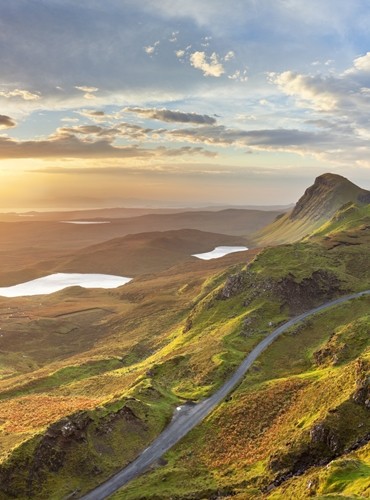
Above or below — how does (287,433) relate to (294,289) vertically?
below

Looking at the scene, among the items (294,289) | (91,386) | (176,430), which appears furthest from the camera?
(294,289)

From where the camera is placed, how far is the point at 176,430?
55.6m

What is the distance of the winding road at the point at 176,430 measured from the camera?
4556 centimetres

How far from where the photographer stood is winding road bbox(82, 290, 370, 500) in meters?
45.6

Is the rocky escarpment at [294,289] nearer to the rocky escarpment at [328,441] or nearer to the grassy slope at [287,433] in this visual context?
the grassy slope at [287,433]

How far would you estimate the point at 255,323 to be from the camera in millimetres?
90750

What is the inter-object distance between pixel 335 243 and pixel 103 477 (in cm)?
11048

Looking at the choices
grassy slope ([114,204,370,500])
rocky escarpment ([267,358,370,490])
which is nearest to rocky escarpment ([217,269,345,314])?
grassy slope ([114,204,370,500])

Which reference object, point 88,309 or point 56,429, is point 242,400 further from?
point 88,309

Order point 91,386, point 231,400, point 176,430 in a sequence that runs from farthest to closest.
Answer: point 91,386 → point 231,400 → point 176,430

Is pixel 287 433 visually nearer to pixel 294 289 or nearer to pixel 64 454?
pixel 64 454

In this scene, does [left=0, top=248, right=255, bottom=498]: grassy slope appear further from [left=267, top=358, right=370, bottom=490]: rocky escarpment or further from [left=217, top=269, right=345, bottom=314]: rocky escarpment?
[left=267, top=358, right=370, bottom=490]: rocky escarpment

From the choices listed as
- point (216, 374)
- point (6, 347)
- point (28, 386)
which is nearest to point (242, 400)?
point (216, 374)

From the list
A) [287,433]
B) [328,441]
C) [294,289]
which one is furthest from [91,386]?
[328,441]
